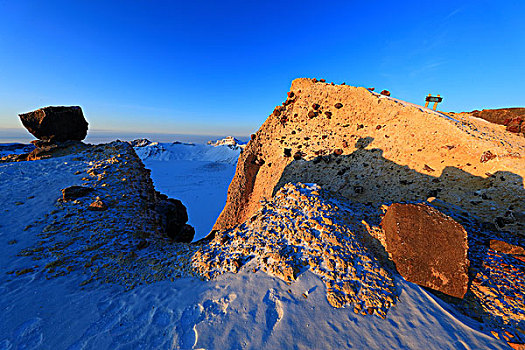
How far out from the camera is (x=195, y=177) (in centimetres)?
5150

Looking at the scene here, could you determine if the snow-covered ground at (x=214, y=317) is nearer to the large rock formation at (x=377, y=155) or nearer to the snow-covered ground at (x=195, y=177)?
the large rock formation at (x=377, y=155)

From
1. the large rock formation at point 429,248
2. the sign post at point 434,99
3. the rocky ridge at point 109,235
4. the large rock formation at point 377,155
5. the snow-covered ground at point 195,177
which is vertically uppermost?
the sign post at point 434,99

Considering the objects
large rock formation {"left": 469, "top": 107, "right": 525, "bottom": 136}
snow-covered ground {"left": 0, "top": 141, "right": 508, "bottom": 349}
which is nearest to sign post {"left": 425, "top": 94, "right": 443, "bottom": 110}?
large rock formation {"left": 469, "top": 107, "right": 525, "bottom": 136}

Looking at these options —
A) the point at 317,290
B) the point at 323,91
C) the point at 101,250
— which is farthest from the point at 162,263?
the point at 323,91

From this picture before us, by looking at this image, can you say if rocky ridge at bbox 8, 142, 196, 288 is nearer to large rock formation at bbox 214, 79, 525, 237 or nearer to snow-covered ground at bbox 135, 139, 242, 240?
large rock formation at bbox 214, 79, 525, 237

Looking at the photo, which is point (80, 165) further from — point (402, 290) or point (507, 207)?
point (507, 207)

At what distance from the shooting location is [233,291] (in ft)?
15.0

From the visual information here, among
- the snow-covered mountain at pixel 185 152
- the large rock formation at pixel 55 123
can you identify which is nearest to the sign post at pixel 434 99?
the large rock formation at pixel 55 123

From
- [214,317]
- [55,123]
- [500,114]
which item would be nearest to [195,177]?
[55,123]

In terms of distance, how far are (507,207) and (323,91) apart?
33.3 feet

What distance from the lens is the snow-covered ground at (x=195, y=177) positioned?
29594 mm

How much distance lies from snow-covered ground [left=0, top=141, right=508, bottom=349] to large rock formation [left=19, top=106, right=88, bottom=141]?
12.8m

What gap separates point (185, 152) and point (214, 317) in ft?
303

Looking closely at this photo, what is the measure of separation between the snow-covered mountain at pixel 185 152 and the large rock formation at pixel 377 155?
2486 inches
